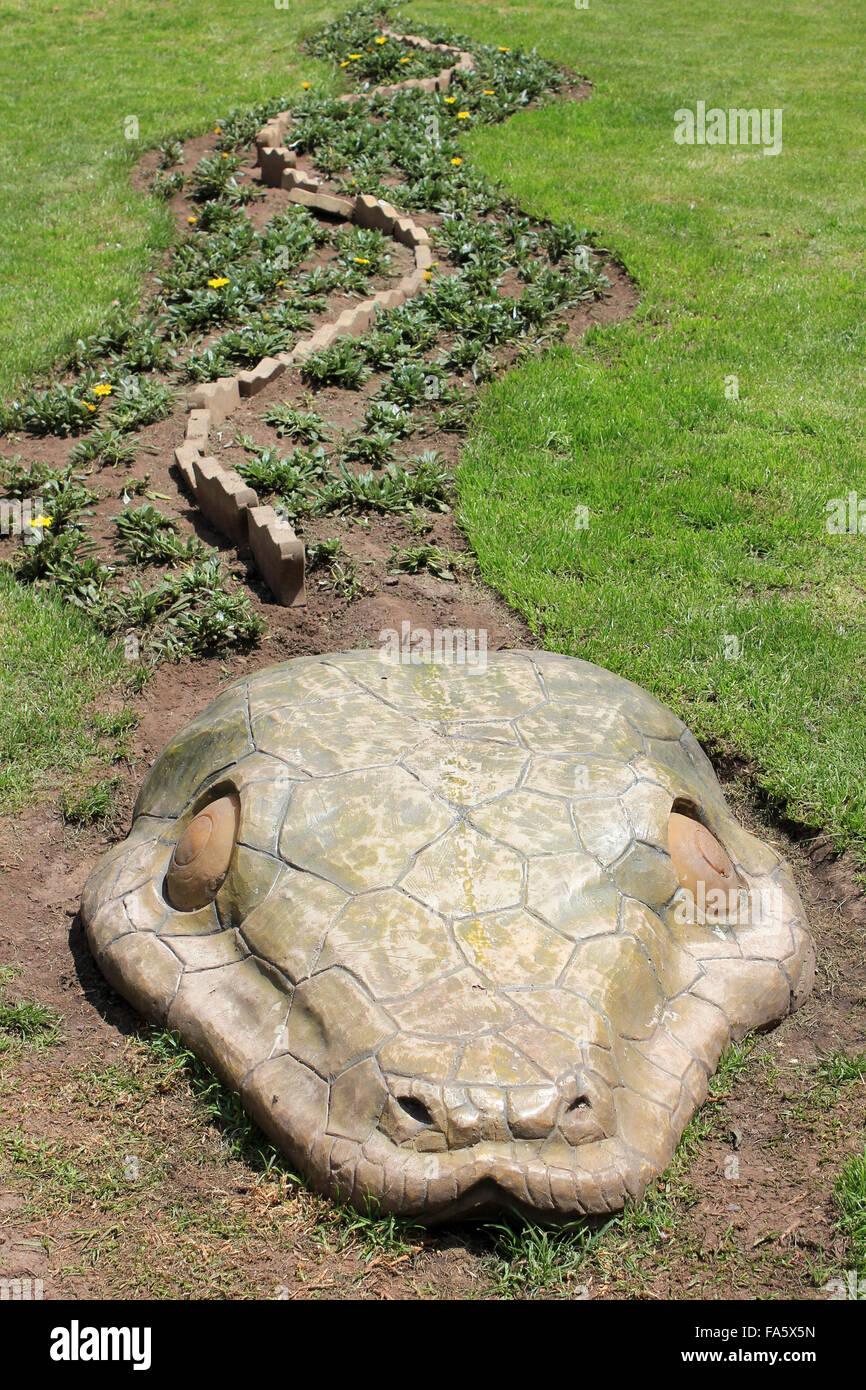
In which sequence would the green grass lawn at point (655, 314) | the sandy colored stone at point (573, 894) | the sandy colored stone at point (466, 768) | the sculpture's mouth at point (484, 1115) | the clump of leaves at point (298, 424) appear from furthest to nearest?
the clump of leaves at point (298, 424) < the green grass lawn at point (655, 314) < the sandy colored stone at point (466, 768) < the sandy colored stone at point (573, 894) < the sculpture's mouth at point (484, 1115)

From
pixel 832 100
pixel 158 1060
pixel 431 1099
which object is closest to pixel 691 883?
pixel 431 1099

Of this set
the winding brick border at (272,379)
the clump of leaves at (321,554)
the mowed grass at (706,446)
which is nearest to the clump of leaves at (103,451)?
the winding brick border at (272,379)

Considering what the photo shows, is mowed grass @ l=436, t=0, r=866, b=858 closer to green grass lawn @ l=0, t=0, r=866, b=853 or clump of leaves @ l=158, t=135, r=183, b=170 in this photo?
green grass lawn @ l=0, t=0, r=866, b=853

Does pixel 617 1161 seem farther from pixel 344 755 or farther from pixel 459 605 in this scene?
pixel 459 605

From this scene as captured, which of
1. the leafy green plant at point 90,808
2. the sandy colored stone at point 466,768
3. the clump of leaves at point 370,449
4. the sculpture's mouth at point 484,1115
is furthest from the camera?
the clump of leaves at point 370,449

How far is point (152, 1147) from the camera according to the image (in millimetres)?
3572

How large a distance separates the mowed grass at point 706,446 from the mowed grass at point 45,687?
2.27 m

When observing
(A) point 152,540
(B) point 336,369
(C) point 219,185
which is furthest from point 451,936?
(C) point 219,185

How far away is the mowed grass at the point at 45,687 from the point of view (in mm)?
5070

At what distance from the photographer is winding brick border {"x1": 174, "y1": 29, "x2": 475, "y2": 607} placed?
5.99 metres

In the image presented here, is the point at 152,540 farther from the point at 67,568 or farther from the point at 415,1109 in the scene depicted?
the point at 415,1109

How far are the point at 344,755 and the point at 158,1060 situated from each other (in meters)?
1.25

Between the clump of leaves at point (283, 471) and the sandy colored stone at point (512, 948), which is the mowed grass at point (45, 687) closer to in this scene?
the clump of leaves at point (283, 471)

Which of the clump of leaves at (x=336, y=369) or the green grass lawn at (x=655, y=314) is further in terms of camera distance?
the clump of leaves at (x=336, y=369)
